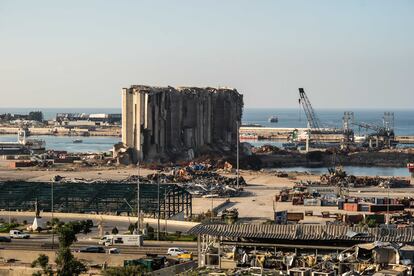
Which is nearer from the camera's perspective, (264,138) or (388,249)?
(388,249)

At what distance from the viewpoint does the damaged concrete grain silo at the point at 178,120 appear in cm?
9831

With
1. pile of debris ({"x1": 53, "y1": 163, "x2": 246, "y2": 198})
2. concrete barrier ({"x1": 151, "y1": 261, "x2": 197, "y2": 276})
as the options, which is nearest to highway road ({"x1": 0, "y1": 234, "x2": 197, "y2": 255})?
concrete barrier ({"x1": 151, "y1": 261, "x2": 197, "y2": 276})

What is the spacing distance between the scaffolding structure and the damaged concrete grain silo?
43.7 metres

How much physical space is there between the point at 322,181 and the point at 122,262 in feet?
164

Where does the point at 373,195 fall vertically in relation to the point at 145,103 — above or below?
below

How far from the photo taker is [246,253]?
25516mm

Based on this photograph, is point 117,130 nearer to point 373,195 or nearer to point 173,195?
point 373,195

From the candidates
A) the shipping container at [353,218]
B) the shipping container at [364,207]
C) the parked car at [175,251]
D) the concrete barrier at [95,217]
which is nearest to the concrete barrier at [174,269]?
the parked car at [175,251]

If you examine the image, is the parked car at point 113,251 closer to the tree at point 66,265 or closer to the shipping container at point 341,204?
the tree at point 66,265

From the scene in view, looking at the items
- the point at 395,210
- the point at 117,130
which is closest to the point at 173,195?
the point at 395,210

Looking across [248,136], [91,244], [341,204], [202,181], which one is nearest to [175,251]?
[91,244]

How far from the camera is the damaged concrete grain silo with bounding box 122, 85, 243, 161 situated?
98.3 meters

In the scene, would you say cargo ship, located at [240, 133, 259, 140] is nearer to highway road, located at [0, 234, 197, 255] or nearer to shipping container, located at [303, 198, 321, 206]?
shipping container, located at [303, 198, 321, 206]

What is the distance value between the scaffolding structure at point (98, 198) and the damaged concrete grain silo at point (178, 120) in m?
43.7
